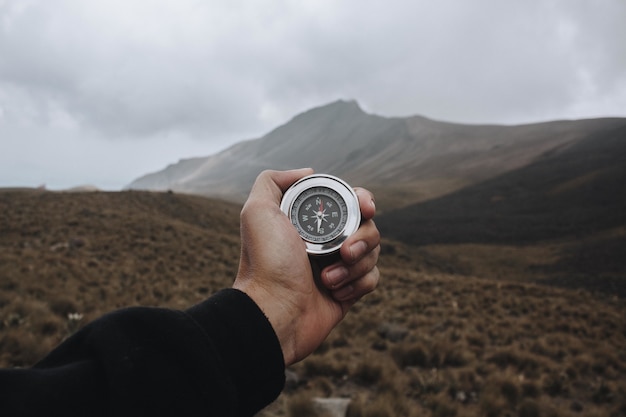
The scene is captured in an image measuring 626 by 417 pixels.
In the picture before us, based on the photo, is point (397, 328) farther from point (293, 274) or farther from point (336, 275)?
point (293, 274)

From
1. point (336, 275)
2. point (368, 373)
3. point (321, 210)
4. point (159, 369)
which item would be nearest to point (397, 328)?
point (368, 373)

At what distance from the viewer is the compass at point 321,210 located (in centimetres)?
304

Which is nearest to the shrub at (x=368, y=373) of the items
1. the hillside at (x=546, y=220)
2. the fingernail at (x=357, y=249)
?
the fingernail at (x=357, y=249)

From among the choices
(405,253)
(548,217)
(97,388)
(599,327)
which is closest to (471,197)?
(548,217)

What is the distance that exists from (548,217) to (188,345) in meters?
86.9

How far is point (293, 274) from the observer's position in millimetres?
2740

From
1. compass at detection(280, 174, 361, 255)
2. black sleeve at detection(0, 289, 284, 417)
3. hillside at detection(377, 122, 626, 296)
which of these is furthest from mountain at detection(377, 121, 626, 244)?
black sleeve at detection(0, 289, 284, 417)

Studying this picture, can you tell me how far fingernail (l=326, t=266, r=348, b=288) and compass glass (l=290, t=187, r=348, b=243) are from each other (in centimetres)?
26

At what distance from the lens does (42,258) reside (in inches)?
Result: 496

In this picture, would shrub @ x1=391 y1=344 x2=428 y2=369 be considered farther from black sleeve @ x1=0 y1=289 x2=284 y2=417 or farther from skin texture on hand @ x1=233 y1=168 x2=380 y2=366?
black sleeve @ x1=0 y1=289 x2=284 y2=417

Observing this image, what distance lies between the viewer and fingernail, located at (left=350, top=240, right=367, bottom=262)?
2.77 metres

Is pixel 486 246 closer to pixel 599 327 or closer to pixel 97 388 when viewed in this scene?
pixel 599 327

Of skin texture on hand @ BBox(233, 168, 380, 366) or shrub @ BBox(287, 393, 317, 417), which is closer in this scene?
skin texture on hand @ BBox(233, 168, 380, 366)

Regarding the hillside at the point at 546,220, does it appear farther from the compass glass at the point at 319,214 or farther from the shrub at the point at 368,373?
the compass glass at the point at 319,214
